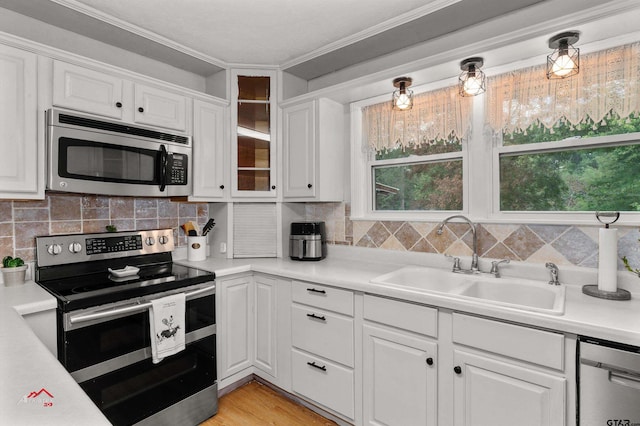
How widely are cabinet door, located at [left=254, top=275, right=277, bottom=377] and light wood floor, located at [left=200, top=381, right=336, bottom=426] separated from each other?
17cm

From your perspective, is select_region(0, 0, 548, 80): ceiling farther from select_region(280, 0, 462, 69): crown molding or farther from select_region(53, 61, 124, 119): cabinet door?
select_region(53, 61, 124, 119): cabinet door

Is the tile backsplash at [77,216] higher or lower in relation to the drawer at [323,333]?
higher

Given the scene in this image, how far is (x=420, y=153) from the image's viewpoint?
247 cm

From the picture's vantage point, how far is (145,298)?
1.85 meters

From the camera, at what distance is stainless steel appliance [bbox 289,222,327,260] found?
2588 millimetres

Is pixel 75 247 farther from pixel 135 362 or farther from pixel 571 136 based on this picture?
pixel 571 136

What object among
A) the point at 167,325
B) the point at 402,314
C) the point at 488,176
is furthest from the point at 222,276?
the point at 488,176

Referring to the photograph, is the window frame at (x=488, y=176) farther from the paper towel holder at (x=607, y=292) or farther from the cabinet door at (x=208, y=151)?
the cabinet door at (x=208, y=151)

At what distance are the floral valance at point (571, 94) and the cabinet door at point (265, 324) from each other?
1.78 meters

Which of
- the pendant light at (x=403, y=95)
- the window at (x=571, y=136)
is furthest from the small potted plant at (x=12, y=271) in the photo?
the window at (x=571, y=136)

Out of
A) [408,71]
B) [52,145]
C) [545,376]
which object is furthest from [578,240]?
[52,145]

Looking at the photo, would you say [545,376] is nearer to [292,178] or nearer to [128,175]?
[292,178]

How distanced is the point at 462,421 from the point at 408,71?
73.9 inches

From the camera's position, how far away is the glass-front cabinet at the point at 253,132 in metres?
2.73
